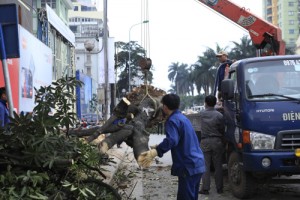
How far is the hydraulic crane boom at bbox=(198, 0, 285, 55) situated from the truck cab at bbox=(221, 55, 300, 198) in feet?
10.5

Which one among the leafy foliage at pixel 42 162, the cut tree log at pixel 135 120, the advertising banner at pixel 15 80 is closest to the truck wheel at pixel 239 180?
the cut tree log at pixel 135 120

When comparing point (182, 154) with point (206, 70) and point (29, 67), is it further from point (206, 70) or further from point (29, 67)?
point (206, 70)

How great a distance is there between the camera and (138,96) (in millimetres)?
7797

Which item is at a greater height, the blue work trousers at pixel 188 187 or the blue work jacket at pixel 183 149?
the blue work jacket at pixel 183 149

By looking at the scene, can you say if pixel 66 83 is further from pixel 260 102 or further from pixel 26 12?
pixel 26 12

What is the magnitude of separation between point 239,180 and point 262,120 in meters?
1.31

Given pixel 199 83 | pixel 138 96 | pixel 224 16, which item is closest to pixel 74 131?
pixel 138 96

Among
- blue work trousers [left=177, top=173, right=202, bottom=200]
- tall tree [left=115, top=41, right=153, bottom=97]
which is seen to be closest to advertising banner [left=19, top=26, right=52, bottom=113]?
blue work trousers [left=177, top=173, right=202, bottom=200]

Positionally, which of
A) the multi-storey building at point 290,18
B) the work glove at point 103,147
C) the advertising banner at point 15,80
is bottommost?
the work glove at point 103,147

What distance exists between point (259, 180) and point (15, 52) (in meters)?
4.42

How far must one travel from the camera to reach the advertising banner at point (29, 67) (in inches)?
429

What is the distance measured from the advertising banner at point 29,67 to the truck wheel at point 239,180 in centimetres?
544

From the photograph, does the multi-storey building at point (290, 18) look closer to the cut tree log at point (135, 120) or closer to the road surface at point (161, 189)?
the road surface at point (161, 189)

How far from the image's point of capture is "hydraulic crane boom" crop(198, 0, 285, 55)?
10.6 metres
